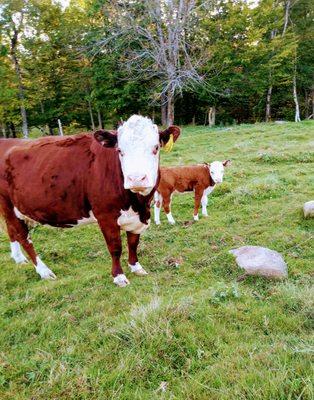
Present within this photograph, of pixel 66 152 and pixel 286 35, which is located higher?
pixel 286 35

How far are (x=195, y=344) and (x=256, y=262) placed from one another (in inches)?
79.6

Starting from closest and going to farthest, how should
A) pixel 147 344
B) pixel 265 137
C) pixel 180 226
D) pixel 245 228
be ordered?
pixel 147 344 → pixel 245 228 → pixel 180 226 → pixel 265 137

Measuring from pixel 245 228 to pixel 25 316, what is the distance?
4.51 meters

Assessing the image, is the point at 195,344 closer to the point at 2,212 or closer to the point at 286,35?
the point at 2,212

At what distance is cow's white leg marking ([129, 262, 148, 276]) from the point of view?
17.5ft

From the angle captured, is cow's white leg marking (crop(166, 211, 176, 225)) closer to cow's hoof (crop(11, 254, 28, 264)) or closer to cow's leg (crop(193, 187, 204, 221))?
cow's leg (crop(193, 187, 204, 221))

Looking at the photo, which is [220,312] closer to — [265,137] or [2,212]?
[2,212]

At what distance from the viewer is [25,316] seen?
423cm

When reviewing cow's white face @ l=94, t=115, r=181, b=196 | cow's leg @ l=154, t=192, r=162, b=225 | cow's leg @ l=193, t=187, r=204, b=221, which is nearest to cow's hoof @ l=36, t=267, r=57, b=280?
cow's white face @ l=94, t=115, r=181, b=196

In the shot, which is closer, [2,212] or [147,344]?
[147,344]

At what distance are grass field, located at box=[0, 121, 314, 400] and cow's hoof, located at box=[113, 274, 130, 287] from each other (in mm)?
114

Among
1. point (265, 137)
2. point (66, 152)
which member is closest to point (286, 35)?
point (265, 137)

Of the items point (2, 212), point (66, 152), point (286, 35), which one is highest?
point (286, 35)

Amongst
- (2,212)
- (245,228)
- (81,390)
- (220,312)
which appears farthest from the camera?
(245,228)
